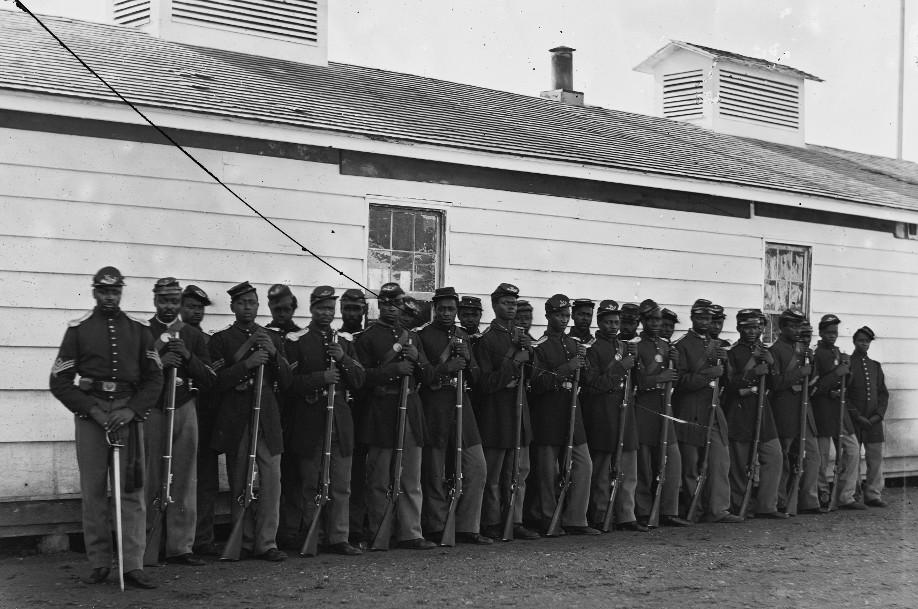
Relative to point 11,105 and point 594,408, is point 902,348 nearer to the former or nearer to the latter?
point 594,408

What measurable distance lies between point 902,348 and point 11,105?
10.8 metres

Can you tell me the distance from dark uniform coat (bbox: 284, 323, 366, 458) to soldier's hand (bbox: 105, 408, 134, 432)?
1.48 meters

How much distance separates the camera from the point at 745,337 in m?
A: 11.8

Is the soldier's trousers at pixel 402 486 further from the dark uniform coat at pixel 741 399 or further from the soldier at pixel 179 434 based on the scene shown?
the dark uniform coat at pixel 741 399

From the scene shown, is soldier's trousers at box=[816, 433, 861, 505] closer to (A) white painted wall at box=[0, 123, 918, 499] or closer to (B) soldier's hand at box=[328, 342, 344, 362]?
(A) white painted wall at box=[0, 123, 918, 499]

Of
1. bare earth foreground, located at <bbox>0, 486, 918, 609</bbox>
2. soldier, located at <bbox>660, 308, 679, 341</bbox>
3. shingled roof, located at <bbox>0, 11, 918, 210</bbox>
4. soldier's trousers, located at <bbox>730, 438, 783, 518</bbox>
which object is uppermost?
shingled roof, located at <bbox>0, 11, 918, 210</bbox>

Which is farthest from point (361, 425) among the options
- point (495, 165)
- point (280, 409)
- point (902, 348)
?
point (902, 348)

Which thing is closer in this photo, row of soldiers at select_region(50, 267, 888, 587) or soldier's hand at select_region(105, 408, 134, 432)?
soldier's hand at select_region(105, 408, 134, 432)

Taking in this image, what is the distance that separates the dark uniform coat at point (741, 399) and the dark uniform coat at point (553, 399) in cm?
206

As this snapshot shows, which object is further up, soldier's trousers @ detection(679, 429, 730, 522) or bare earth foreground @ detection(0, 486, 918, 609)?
soldier's trousers @ detection(679, 429, 730, 522)

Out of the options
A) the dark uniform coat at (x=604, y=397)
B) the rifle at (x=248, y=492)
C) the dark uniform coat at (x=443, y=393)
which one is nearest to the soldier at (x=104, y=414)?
the rifle at (x=248, y=492)

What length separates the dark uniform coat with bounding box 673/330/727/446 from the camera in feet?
36.8

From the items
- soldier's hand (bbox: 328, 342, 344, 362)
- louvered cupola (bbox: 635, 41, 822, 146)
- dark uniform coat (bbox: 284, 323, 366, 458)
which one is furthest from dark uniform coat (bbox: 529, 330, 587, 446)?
louvered cupola (bbox: 635, 41, 822, 146)

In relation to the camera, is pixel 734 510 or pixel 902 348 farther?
pixel 902 348
